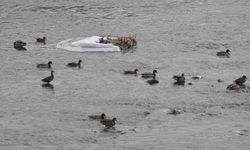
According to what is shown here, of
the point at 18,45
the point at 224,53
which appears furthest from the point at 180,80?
the point at 18,45

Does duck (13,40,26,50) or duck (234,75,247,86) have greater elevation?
duck (13,40,26,50)

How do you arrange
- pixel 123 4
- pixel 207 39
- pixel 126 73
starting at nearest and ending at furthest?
pixel 126 73 → pixel 207 39 → pixel 123 4

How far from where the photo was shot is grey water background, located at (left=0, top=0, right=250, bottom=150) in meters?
38.9

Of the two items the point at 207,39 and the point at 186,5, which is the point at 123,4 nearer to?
the point at 186,5

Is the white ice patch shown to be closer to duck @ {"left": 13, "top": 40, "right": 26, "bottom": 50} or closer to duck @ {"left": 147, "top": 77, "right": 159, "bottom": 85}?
duck @ {"left": 13, "top": 40, "right": 26, "bottom": 50}

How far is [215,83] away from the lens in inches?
1909

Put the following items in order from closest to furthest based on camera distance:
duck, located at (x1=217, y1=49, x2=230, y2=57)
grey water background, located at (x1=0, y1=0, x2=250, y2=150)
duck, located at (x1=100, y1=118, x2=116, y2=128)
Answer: grey water background, located at (x1=0, y1=0, x2=250, y2=150)
duck, located at (x1=100, y1=118, x2=116, y2=128)
duck, located at (x1=217, y1=49, x2=230, y2=57)

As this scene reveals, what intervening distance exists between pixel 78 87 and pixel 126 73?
4.51m

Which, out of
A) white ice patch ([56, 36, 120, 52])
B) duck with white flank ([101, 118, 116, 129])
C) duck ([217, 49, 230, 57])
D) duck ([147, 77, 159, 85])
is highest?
white ice patch ([56, 36, 120, 52])

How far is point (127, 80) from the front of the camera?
4875 centimetres

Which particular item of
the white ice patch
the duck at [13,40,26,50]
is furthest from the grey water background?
the white ice patch

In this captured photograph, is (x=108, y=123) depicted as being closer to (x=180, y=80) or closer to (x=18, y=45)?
(x=180, y=80)

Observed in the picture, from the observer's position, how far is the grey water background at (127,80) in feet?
128

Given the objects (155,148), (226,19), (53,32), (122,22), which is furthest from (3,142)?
(226,19)
